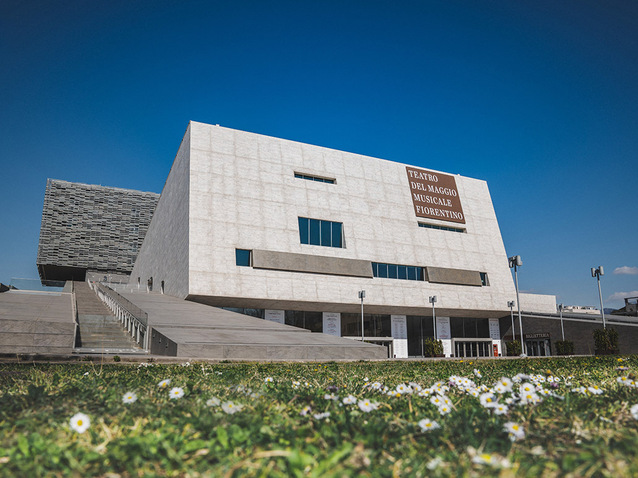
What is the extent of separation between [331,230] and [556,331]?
71.5ft

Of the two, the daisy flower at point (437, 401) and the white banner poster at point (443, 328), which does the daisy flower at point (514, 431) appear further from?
the white banner poster at point (443, 328)

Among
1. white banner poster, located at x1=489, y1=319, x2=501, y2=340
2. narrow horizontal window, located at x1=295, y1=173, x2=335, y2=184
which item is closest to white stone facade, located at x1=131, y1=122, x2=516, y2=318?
narrow horizontal window, located at x1=295, y1=173, x2=335, y2=184

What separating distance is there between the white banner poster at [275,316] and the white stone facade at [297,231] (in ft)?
3.76

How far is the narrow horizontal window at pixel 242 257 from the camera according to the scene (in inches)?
1309

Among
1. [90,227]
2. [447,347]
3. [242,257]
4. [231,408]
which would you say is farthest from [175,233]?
[90,227]

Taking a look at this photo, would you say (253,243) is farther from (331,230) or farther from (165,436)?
(165,436)

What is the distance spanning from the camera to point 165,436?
8.73ft

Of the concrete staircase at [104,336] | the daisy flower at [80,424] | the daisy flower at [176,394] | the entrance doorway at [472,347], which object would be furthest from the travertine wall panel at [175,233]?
the daisy flower at [80,424]

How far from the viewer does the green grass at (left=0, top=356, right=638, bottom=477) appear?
2.24 meters

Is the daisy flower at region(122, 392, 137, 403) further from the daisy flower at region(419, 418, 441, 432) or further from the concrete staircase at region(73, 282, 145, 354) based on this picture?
the concrete staircase at region(73, 282, 145, 354)

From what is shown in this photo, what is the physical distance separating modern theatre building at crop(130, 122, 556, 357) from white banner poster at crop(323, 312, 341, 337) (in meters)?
0.11

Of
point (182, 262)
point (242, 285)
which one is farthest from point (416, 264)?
point (182, 262)

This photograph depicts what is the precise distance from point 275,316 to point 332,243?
7433 mm

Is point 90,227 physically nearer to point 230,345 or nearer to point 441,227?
point 441,227
